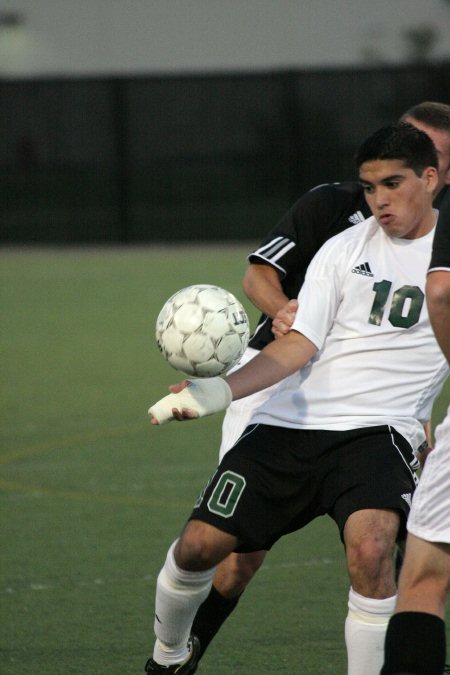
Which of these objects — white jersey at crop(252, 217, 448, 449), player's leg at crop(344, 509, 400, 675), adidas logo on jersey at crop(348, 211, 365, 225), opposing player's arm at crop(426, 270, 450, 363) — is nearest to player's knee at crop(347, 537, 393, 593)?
player's leg at crop(344, 509, 400, 675)

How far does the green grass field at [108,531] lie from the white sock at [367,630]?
79 cm

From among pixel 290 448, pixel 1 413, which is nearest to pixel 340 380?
pixel 290 448

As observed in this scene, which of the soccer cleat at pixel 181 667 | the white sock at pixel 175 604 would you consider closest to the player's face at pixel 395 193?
the white sock at pixel 175 604

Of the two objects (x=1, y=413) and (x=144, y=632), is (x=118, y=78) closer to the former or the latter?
(x=1, y=413)

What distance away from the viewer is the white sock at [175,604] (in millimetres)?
4367

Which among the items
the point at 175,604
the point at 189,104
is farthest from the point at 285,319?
the point at 189,104

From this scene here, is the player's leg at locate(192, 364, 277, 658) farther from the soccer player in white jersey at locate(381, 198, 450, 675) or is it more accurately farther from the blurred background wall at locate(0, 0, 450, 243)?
the blurred background wall at locate(0, 0, 450, 243)

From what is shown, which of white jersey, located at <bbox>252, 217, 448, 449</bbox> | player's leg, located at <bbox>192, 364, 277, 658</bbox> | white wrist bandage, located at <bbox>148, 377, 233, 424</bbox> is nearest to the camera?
white wrist bandage, located at <bbox>148, 377, 233, 424</bbox>

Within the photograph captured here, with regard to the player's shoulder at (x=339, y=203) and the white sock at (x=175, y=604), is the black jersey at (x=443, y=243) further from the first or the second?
the player's shoulder at (x=339, y=203)

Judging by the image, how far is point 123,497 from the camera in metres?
7.57

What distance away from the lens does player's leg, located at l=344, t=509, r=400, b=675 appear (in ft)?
13.3

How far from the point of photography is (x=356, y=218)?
5.14 m

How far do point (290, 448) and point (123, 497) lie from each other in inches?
128

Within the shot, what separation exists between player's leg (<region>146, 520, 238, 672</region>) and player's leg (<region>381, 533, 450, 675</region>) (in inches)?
32.6
